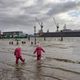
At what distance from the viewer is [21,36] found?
186750 mm

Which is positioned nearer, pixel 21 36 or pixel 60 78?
pixel 60 78

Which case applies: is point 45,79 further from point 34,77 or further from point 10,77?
point 10,77

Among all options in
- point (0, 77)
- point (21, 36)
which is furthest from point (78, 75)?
point (21, 36)

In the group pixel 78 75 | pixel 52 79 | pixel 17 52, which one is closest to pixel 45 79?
pixel 52 79

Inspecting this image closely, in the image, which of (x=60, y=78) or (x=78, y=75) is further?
(x=78, y=75)

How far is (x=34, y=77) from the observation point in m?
15.4

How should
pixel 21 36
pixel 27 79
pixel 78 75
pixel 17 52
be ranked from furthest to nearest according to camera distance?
pixel 21 36 → pixel 17 52 → pixel 78 75 → pixel 27 79

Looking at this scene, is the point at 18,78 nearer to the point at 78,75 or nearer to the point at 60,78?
the point at 60,78

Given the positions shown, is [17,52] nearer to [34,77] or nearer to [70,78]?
[34,77]

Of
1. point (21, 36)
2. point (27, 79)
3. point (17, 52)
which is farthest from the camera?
point (21, 36)

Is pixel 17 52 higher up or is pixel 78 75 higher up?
pixel 17 52

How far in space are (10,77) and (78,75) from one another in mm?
4790

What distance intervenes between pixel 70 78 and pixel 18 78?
3.39 meters

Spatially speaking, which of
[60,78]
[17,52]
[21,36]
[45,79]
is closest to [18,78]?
[45,79]
